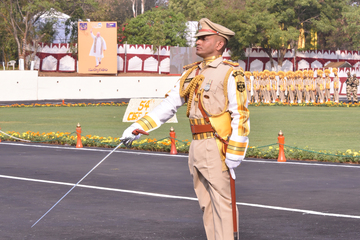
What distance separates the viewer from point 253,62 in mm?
58000

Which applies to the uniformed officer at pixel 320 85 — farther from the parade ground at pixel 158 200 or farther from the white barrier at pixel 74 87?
the parade ground at pixel 158 200

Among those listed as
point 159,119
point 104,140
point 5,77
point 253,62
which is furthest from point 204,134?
point 253,62

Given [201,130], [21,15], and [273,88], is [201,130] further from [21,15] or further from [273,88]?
[21,15]

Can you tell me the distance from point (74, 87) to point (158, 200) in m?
36.4

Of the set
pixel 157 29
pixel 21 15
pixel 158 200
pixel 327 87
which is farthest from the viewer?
pixel 157 29

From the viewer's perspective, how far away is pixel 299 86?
123 feet

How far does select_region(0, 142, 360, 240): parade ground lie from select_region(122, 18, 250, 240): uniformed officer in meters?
1.35

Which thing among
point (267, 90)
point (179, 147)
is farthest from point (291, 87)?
point (179, 147)

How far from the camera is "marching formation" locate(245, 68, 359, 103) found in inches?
1448

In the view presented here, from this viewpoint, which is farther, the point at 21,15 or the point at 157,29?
the point at 157,29

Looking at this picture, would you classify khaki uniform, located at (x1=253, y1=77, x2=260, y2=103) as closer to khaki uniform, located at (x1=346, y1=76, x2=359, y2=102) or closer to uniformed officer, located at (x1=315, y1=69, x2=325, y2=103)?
uniformed officer, located at (x1=315, y1=69, x2=325, y2=103)

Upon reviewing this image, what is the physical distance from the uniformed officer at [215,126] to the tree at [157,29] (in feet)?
166

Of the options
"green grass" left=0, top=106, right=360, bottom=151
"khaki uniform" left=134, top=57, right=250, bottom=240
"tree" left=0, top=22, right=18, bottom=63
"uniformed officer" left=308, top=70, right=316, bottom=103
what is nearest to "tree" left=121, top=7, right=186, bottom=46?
"tree" left=0, top=22, right=18, bottom=63

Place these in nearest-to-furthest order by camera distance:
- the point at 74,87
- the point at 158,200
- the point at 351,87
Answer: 1. the point at 158,200
2. the point at 351,87
3. the point at 74,87
